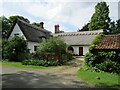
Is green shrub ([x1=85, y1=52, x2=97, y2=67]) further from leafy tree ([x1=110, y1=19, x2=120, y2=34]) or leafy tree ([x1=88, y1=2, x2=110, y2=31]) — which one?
leafy tree ([x1=110, y1=19, x2=120, y2=34])

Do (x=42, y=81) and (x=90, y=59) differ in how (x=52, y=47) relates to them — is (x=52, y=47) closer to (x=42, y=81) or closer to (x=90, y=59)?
(x=90, y=59)

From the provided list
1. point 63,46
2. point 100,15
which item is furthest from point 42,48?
point 100,15

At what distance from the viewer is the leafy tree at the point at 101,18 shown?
33750 millimetres

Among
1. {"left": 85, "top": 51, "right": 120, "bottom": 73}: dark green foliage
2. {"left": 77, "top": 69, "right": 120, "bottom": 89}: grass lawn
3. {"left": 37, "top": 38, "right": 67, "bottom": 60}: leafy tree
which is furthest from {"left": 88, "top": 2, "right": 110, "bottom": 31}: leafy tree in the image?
{"left": 77, "top": 69, "right": 120, "bottom": 89}: grass lawn

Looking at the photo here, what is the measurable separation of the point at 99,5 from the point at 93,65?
1309 inches

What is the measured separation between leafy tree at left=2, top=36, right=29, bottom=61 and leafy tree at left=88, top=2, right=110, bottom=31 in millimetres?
27433

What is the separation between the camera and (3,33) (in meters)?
33.8

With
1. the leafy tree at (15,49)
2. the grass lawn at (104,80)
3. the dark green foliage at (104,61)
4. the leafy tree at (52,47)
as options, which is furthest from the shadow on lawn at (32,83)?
the leafy tree at (15,49)

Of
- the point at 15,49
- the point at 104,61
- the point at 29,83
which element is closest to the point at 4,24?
the point at 15,49

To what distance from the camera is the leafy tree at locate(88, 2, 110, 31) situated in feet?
111

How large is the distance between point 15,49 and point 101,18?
99.8 ft

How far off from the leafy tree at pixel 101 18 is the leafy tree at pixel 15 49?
2743 cm

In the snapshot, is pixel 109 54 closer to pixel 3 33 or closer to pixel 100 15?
pixel 100 15

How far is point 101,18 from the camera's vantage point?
34188 millimetres
